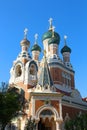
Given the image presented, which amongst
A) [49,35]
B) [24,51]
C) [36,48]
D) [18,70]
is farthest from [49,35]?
[18,70]

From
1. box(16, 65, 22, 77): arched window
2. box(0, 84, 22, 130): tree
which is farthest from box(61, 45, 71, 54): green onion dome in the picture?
box(0, 84, 22, 130): tree

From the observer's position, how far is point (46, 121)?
2595cm

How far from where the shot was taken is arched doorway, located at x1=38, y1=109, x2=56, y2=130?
2358cm

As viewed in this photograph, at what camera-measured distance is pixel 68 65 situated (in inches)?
1332

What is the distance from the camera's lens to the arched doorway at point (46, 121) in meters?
23.6

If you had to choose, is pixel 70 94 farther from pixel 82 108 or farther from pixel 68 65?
pixel 68 65

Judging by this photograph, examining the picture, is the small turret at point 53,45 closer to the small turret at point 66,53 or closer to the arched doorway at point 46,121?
the small turret at point 66,53

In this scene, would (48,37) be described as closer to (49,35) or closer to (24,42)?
(49,35)

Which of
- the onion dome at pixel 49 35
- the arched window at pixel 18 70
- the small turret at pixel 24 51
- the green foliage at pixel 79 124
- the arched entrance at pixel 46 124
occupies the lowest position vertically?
the green foliage at pixel 79 124

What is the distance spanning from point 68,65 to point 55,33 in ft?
15.6

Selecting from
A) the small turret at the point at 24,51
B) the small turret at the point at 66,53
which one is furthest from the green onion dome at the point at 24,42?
the small turret at the point at 66,53

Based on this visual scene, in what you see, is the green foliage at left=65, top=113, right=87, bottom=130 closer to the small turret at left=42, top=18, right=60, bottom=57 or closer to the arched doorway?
the arched doorway

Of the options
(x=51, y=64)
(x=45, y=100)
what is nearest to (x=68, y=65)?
(x=51, y=64)

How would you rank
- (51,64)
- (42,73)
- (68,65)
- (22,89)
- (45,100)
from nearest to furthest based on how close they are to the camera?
(45,100)
(42,73)
(22,89)
(51,64)
(68,65)
